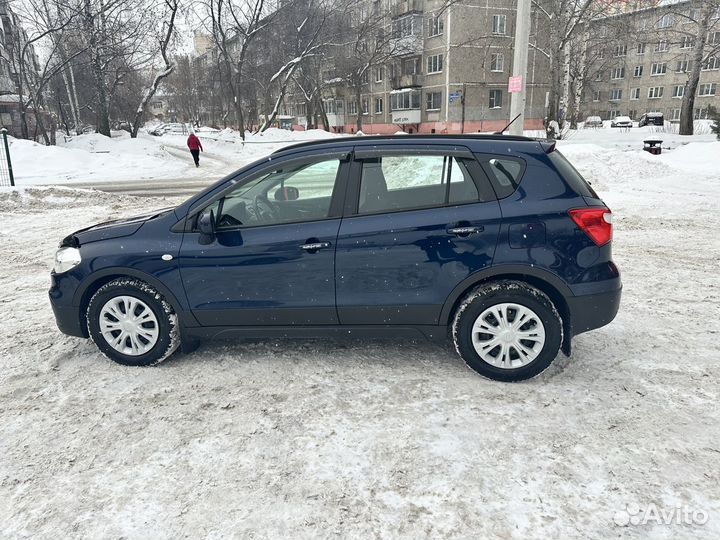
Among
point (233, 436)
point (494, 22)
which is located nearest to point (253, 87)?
point (494, 22)

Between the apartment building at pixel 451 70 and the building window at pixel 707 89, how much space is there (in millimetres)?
22154

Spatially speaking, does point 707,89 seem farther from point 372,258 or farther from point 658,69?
point 372,258

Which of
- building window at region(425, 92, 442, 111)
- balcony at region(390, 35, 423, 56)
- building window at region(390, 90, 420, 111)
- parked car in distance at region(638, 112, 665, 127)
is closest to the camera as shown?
balcony at region(390, 35, 423, 56)

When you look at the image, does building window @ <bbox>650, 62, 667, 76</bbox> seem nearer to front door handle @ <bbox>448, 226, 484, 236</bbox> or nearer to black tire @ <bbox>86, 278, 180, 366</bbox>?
front door handle @ <bbox>448, 226, 484, 236</bbox>

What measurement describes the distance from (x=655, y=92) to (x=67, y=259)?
7243cm

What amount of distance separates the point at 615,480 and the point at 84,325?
12.7ft

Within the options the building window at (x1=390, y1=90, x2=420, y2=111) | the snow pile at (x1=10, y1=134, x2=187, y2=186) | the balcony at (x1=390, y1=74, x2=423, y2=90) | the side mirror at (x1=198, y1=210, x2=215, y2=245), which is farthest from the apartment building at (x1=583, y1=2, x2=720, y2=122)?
the side mirror at (x1=198, y1=210, x2=215, y2=245)

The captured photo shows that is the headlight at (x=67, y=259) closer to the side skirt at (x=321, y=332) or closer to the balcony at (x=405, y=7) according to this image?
the side skirt at (x=321, y=332)

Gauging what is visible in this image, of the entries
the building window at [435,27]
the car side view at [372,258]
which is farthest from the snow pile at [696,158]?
the building window at [435,27]

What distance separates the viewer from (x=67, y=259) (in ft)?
13.2

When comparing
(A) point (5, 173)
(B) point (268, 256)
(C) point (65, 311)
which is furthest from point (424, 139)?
(A) point (5, 173)

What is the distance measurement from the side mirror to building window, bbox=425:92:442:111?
1779 inches

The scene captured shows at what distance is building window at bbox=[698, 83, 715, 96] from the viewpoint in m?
55.5

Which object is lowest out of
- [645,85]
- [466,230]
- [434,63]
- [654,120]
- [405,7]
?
[466,230]
